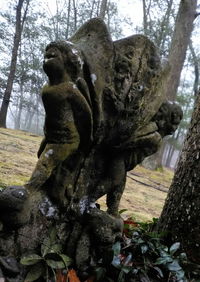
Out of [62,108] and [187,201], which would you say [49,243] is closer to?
[62,108]

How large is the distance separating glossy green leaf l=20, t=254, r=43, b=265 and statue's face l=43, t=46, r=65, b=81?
37.5 inches

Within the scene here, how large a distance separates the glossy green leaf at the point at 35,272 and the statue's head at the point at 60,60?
982mm

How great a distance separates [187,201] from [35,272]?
1.12 metres

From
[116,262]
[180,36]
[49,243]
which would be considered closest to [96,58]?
[49,243]

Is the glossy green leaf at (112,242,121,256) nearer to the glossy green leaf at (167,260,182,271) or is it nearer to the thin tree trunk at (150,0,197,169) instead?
the glossy green leaf at (167,260,182,271)

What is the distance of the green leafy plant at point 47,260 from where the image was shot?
1464 millimetres

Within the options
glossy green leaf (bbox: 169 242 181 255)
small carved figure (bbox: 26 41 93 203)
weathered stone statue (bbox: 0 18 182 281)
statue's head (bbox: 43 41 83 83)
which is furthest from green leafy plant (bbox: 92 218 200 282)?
statue's head (bbox: 43 41 83 83)

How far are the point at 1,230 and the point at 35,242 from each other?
0.22m

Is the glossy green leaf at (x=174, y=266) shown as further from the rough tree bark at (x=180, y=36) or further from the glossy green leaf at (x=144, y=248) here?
the rough tree bark at (x=180, y=36)

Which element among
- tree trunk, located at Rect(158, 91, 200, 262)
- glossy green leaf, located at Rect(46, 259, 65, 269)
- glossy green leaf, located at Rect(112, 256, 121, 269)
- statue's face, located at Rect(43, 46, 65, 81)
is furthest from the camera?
tree trunk, located at Rect(158, 91, 200, 262)

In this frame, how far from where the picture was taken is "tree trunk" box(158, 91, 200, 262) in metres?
1.93

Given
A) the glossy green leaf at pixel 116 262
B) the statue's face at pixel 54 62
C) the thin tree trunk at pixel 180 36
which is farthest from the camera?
the thin tree trunk at pixel 180 36

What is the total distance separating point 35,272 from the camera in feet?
4.83

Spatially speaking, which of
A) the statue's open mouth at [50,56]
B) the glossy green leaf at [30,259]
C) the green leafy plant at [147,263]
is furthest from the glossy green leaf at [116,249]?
the statue's open mouth at [50,56]
